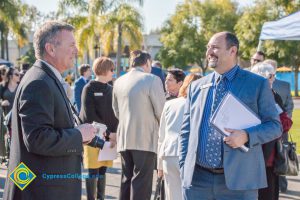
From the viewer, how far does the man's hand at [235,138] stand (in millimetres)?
4082

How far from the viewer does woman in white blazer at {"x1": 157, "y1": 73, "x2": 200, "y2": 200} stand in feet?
19.6

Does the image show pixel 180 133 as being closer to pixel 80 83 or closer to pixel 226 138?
pixel 226 138

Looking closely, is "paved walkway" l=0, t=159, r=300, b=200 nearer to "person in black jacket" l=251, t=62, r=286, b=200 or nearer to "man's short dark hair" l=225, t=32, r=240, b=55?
"person in black jacket" l=251, t=62, r=286, b=200

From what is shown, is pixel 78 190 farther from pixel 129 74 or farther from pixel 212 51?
pixel 129 74

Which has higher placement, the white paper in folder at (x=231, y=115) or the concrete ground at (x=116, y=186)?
the white paper in folder at (x=231, y=115)

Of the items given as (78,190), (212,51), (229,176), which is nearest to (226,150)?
(229,176)

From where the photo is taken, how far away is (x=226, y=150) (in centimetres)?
420

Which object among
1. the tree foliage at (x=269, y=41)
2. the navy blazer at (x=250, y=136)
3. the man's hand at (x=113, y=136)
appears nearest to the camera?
the navy blazer at (x=250, y=136)

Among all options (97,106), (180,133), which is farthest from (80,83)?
(180,133)

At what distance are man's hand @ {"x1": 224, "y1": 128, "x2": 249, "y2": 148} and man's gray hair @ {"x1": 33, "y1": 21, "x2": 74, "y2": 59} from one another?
1.38 m

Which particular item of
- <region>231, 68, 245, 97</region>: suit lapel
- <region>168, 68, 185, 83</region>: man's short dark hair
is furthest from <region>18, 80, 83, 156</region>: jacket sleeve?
<region>168, 68, 185, 83</region>: man's short dark hair

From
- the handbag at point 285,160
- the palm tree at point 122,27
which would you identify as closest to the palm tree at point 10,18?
the palm tree at point 122,27

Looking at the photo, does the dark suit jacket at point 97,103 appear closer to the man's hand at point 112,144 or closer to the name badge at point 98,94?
the name badge at point 98,94

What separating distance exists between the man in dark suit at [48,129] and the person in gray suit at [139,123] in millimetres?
2842
